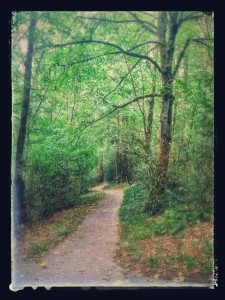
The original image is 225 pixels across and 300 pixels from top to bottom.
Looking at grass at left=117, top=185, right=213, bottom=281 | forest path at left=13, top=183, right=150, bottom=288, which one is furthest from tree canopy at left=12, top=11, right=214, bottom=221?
forest path at left=13, top=183, right=150, bottom=288

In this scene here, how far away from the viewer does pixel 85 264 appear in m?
8.19

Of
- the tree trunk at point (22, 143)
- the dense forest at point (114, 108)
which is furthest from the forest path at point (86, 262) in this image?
the tree trunk at point (22, 143)

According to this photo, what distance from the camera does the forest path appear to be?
809cm

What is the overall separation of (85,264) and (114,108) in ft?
10.2

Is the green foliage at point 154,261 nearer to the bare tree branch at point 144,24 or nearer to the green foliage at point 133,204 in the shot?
the green foliage at point 133,204

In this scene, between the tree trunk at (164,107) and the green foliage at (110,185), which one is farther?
the green foliage at (110,185)

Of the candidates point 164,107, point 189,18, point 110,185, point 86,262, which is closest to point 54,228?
point 86,262

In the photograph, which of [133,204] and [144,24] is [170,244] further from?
[144,24]

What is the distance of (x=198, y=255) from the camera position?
26.2ft

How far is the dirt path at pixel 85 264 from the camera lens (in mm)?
8078

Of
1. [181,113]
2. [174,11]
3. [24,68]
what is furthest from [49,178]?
[174,11]

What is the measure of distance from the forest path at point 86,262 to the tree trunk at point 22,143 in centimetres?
98

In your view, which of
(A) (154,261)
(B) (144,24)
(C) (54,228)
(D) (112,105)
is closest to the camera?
(A) (154,261)

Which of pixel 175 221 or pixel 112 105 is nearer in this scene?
pixel 175 221
